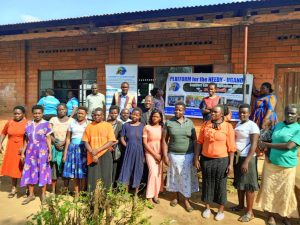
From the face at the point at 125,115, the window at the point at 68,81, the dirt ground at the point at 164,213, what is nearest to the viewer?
the dirt ground at the point at 164,213

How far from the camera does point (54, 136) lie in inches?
167

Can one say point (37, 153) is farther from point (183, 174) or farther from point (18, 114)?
point (183, 174)

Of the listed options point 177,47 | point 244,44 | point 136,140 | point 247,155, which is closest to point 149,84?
point 177,47

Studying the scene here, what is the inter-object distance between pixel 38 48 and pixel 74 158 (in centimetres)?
572

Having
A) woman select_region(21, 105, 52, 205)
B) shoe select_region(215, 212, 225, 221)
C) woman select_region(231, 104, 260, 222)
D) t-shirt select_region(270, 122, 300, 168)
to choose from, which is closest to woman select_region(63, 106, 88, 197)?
woman select_region(21, 105, 52, 205)

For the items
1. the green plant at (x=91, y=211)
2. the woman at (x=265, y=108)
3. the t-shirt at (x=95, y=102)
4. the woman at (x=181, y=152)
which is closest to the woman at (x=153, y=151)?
the woman at (x=181, y=152)

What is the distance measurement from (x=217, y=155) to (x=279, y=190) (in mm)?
836

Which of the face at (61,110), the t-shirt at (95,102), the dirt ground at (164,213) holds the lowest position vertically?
the dirt ground at (164,213)

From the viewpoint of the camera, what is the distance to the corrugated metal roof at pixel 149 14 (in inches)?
224

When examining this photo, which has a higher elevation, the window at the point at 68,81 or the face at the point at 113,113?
the window at the point at 68,81

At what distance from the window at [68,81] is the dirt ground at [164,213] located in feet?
14.1

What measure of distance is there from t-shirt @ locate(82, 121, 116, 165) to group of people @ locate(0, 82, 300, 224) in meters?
0.01

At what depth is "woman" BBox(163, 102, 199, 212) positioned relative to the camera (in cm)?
389

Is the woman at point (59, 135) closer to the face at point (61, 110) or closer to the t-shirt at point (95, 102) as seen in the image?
the face at point (61, 110)
